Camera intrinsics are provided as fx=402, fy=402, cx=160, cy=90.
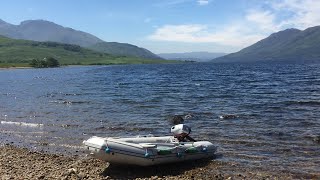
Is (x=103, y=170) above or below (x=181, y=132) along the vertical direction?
below

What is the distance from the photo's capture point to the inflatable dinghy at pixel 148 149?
18266 millimetres

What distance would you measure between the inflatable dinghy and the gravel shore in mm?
505

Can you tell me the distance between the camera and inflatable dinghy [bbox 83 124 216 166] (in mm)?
18266

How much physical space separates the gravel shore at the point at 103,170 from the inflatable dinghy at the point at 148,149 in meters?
0.51

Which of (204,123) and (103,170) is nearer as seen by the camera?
(103,170)

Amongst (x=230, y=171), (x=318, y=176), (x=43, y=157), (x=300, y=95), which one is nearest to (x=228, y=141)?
(x=230, y=171)

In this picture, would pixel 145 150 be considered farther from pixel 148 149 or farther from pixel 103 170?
pixel 103 170

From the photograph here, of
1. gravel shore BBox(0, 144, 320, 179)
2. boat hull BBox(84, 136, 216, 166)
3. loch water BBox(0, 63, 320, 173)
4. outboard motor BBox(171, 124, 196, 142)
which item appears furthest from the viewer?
loch water BBox(0, 63, 320, 173)

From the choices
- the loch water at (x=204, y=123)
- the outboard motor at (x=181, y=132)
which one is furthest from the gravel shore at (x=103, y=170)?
the outboard motor at (x=181, y=132)

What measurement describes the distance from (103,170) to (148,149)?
2308 millimetres

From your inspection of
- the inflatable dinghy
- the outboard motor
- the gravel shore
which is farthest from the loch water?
the outboard motor

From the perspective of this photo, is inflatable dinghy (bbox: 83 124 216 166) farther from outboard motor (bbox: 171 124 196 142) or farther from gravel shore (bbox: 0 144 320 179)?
gravel shore (bbox: 0 144 320 179)

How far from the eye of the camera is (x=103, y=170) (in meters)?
18.7

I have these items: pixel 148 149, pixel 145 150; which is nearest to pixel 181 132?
pixel 148 149
